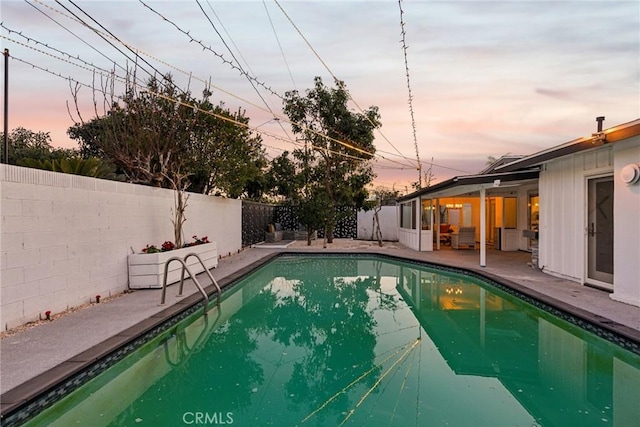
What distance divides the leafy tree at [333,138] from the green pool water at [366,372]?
390 inches

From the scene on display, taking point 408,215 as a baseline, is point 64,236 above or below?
below

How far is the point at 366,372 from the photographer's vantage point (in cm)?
389

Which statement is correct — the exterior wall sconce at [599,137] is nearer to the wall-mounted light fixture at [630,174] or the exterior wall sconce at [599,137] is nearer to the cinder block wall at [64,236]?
the wall-mounted light fixture at [630,174]

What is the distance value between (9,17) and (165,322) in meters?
4.73

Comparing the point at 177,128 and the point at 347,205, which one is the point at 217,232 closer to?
the point at 177,128

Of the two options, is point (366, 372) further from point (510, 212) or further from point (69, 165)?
point (510, 212)

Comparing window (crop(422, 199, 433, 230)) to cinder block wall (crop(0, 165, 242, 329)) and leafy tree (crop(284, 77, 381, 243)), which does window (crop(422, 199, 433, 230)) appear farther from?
cinder block wall (crop(0, 165, 242, 329))

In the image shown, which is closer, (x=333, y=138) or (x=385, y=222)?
(x=333, y=138)

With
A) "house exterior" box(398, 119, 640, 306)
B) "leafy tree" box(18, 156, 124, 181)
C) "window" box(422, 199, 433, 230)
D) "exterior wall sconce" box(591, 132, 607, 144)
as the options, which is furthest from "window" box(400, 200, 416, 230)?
"leafy tree" box(18, 156, 124, 181)

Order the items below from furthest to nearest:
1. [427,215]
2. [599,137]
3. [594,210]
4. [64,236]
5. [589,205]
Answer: [427,215], [589,205], [594,210], [599,137], [64,236]

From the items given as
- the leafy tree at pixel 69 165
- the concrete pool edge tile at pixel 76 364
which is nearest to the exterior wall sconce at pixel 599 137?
the concrete pool edge tile at pixel 76 364

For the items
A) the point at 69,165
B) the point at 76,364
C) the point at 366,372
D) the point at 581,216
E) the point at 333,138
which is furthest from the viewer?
the point at 333,138

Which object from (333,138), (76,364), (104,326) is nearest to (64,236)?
(104,326)

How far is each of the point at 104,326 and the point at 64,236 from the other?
1465 mm
